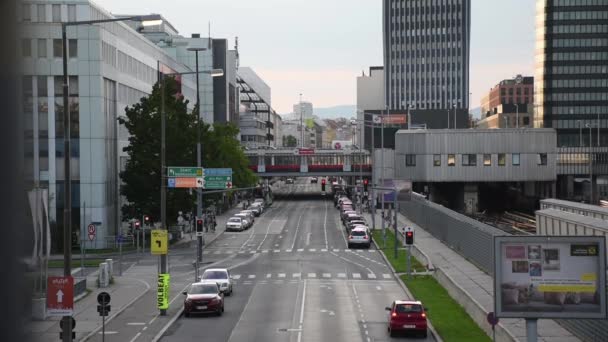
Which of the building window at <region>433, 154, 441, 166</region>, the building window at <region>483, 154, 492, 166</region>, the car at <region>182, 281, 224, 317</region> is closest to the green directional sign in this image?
the car at <region>182, 281, 224, 317</region>

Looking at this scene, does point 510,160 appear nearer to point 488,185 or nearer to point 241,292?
point 488,185

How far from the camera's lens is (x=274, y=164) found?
6053 inches

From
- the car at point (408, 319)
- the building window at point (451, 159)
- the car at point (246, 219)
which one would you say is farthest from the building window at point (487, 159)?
the car at point (408, 319)

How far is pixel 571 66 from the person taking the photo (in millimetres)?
162750

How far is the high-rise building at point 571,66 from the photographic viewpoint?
15950 cm

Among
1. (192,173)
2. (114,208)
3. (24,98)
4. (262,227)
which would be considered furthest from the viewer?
(262,227)

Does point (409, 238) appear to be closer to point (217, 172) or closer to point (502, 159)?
point (217, 172)

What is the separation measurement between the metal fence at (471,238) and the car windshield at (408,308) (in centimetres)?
497

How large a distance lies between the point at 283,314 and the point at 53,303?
16.9 m

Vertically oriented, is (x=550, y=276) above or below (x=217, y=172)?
below

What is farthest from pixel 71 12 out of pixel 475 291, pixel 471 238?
pixel 475 291

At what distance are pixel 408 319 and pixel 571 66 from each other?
140m

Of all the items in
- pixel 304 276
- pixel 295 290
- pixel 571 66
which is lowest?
pixel 304 276

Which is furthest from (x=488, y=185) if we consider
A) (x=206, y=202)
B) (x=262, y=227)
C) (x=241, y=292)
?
(x=241, y=292)
